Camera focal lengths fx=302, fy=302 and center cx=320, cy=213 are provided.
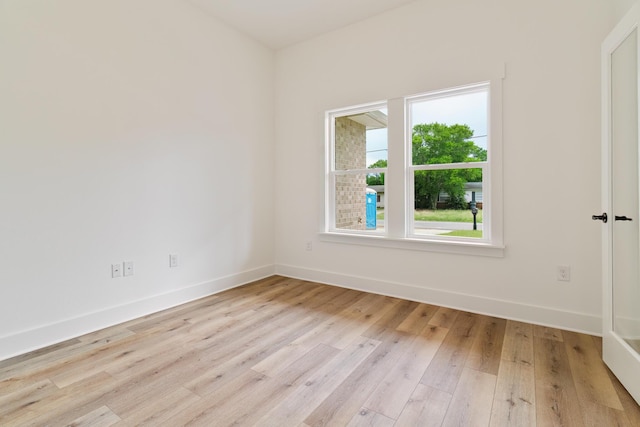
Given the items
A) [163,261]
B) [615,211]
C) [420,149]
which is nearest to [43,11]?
[163,261]

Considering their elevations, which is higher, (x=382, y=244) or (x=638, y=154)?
(x=638, y=154)

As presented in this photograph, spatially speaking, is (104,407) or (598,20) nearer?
(104,407)

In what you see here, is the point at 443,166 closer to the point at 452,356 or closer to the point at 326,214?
the point at 326,214

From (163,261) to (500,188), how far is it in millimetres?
3086

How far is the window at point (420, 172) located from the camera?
2.72 meters

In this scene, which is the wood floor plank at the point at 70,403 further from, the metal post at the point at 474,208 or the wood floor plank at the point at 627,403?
the metal post at the point at 474,208

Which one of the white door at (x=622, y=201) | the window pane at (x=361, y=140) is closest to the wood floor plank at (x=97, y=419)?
the white door at (x=622, y=201)

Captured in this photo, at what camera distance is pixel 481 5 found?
2629 mm

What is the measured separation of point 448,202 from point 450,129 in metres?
0.70

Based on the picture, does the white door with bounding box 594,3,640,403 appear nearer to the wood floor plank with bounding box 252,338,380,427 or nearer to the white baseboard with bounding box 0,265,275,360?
the wood floor plank with bounding box 252,338,380,427

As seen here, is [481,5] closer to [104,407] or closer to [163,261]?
[163,261]

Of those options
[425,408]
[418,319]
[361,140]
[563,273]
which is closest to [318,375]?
[425,408]

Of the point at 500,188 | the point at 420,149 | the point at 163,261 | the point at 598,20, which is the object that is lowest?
the point at 163,261

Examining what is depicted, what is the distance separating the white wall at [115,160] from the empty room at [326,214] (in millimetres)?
15
